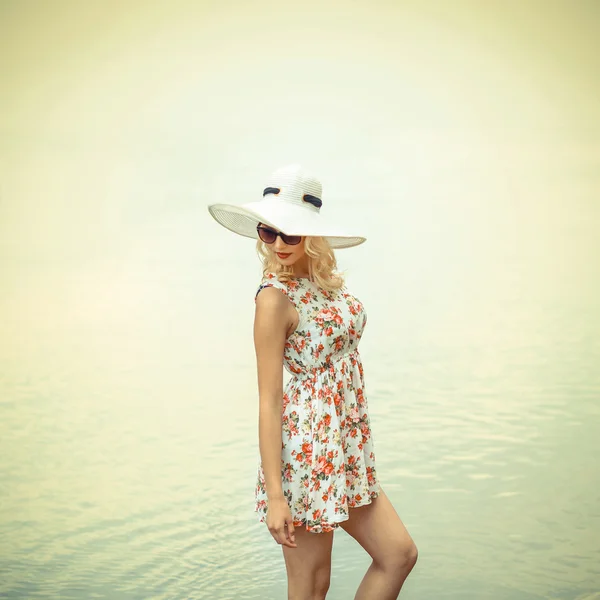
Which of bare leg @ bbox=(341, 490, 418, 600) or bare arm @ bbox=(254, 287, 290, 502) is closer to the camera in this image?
bare arm @ bbox=(254, 287, 290, 502)

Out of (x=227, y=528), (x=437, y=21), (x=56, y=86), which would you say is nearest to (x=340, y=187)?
(x=437, y=21)

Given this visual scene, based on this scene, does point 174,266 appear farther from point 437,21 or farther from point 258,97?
point 437,21

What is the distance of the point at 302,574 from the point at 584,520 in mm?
2043

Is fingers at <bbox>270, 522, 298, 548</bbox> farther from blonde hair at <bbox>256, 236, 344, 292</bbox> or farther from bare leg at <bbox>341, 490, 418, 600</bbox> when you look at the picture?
blonde hair at <bbox>256, 236, 344, 292</bbox>

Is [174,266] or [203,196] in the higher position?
[203,196]

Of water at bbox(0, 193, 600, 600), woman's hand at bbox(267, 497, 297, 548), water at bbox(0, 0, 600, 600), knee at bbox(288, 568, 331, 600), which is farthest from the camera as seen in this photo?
water at bbox(0, 0, 600, 600)

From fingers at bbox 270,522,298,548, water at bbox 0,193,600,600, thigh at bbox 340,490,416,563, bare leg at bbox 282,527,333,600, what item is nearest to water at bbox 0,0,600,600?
water at bbox 0,193,600,600

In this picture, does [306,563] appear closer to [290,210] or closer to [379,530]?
[379,530]

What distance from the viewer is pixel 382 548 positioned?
1.98 meters

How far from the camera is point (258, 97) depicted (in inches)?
253

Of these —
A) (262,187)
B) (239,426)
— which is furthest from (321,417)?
(262,187)

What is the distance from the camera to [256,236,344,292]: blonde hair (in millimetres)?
1951

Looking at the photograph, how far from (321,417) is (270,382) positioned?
151 millimetres

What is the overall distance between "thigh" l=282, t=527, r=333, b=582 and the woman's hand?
9 cm
